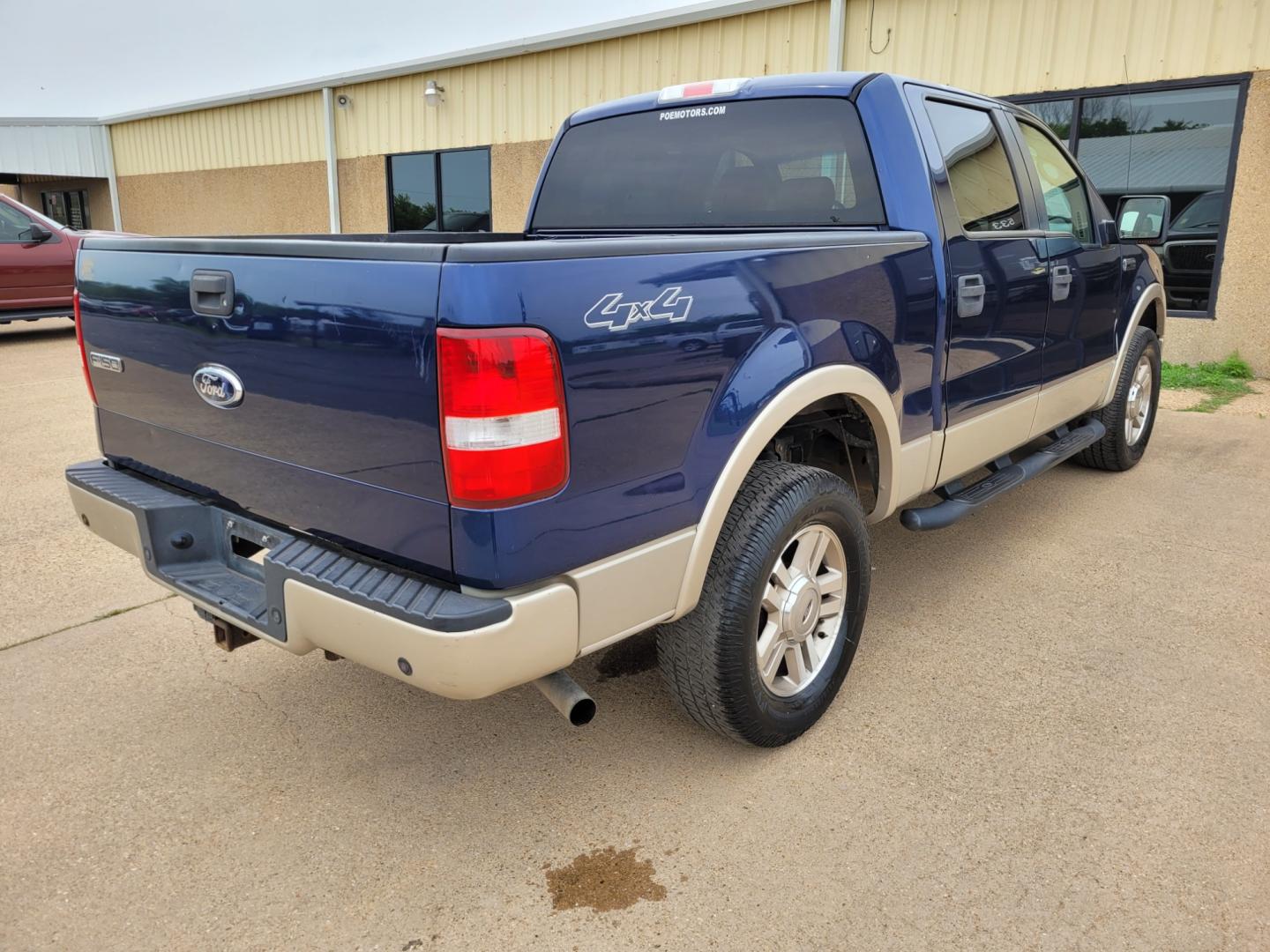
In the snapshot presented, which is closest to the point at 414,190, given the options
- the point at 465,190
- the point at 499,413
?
the point at 465,190

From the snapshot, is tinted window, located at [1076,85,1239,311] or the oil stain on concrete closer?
the oil stain on concrete

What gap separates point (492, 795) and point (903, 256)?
2.08 metres

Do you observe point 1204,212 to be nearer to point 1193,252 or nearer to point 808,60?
point 1193,252

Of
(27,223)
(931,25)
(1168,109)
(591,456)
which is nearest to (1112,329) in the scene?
(591,456)

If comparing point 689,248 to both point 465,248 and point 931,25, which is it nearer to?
point 465,248

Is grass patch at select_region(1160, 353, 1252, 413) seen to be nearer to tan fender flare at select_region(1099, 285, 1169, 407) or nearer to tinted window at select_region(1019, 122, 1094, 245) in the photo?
tan fender flare at select_region(1099, 285, 1169, 407)

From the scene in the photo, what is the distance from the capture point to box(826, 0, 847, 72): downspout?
9398mm

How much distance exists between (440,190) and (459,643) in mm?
13497

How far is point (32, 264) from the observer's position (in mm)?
10648

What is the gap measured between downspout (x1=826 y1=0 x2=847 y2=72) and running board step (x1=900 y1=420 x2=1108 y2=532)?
6163mm

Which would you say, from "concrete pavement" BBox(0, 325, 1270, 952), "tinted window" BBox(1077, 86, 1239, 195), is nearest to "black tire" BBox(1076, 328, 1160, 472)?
"concrete pavement" BBox(0, 325, 1270, 952)

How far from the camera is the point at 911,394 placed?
10.2ft

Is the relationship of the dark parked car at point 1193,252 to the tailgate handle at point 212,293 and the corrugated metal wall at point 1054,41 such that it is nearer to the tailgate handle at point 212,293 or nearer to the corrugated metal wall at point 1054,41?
the corrugated metal wall at point 1054,41

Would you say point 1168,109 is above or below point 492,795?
above
